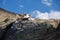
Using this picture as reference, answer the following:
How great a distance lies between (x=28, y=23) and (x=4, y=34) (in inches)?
138

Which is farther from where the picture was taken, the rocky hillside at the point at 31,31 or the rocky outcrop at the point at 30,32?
the rocky outcrop at the point at 30,32

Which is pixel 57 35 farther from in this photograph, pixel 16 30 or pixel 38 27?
pixel 16 30

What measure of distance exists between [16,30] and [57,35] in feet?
20.7

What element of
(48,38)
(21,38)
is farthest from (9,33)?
(48,38)

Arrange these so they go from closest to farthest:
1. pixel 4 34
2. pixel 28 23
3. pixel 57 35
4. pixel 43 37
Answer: pixel 57 35
pixel 43 37
pixel 28 23
pixel 4 34

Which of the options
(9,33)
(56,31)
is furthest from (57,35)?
(9,33)

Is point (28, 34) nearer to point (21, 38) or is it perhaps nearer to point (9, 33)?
point (21, 38)

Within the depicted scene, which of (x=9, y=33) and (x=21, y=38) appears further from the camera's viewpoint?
(x=9, y=33)

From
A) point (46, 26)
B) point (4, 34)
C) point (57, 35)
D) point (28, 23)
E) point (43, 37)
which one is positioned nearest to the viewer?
point (57, 35)

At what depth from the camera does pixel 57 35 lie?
19359 mm

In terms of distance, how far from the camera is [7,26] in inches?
1076

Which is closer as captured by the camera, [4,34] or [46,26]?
[46,26]

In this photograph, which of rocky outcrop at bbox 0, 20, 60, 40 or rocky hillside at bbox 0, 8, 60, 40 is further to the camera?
rocky outcrop at bbox 0, 20, 60, 40

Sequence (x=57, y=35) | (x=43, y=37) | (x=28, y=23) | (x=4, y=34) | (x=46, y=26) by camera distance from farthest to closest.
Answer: (x=4, y=34), (x=28, y=23), (x=46, y=26), (x=43, y=37), (x=57, y=35)
